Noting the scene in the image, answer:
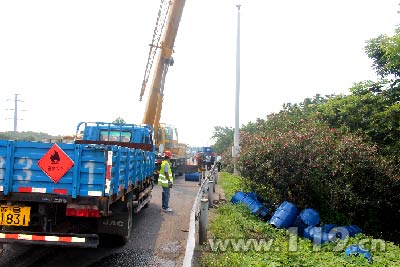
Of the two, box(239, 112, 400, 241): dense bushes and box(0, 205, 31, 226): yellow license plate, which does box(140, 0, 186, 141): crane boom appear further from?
box(0, 205, 31, 226): yellow license plate

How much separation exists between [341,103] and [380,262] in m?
11.3

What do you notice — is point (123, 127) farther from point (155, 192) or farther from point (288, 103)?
point (288, 103)

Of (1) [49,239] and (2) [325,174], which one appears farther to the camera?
(2) [325,174]

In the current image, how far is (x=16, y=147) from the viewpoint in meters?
5.53

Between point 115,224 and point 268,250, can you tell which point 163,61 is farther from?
point 115,224

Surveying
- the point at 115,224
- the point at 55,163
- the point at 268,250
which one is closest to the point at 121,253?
the point at 115,224

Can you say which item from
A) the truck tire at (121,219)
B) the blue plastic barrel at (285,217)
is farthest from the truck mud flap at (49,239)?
the blue plastic barrel at (285,217)

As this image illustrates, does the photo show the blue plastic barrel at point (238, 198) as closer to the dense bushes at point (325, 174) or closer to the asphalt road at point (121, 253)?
the dense bushes at point (325, 174)

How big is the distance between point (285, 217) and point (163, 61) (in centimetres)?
933

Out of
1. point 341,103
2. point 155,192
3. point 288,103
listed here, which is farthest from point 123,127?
point 288,103

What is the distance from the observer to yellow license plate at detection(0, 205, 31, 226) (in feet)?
18.4

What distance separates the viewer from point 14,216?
5.63 meters

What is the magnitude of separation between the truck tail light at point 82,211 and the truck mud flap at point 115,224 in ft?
1.79

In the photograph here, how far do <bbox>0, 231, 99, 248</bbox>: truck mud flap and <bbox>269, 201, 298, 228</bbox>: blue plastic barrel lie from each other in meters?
6.56
